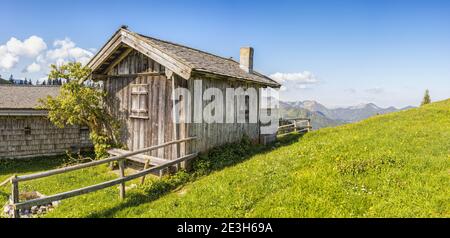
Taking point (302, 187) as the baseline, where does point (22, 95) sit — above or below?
above

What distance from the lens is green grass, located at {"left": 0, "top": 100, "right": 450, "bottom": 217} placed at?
7625 mm

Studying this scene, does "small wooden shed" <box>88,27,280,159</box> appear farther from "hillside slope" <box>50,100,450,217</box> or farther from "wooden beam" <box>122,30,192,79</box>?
"hillside slope" <box>50,100,450,217</box>

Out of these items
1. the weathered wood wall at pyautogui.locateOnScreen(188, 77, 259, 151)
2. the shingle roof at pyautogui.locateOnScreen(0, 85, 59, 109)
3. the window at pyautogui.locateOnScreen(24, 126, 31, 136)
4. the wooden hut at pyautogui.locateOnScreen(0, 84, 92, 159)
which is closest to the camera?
the weathered wood wall at pyautogui.locateOnScreen(188, 77, 259, 151)

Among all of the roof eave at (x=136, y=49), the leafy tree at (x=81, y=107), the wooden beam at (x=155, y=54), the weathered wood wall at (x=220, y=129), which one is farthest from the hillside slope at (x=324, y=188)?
the leafy tree at (x=81, y=107)

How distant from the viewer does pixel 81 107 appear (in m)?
14.9

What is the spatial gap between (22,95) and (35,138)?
11.8ft

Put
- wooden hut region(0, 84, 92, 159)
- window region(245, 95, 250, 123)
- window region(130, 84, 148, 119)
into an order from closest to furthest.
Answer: window region(130, 84, 148, 119), window region(245, 95, 250, 123), wooden hut region(0, 84, 92, 159)

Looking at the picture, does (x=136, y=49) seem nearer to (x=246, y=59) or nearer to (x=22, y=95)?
(x=246, y=59)

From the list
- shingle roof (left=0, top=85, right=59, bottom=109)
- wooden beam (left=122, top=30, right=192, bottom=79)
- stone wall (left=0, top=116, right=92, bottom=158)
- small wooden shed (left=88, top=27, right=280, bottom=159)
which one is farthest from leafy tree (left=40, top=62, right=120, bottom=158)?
stone wall (left=0, top=116, right=92, bottom=158)

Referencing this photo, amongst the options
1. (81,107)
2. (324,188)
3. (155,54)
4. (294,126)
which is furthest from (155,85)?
(294,126)

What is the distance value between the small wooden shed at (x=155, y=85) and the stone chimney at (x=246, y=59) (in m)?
3.10

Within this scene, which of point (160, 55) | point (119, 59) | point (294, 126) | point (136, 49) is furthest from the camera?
point (294, 126)

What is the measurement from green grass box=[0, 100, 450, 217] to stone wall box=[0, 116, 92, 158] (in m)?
6.84

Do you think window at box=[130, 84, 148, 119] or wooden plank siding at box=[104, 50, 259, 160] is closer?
wooden plank siding at box=[104, 50, 259, 160]
